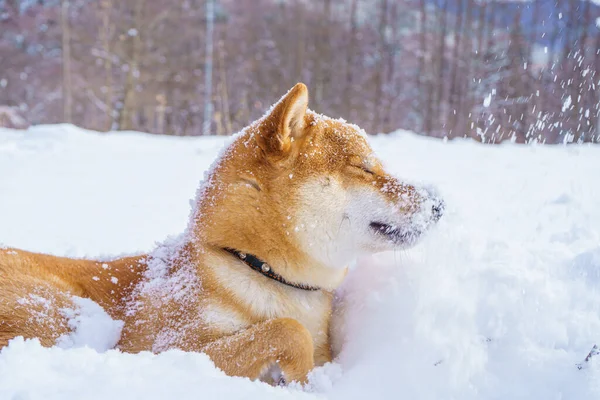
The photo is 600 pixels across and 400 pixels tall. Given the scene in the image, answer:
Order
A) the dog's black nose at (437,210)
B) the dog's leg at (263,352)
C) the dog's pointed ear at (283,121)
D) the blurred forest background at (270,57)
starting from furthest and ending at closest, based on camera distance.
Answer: the blurred forest background at (270,57), the dog's black nose at (437,210), the dog's pointed ear at (283,121), the dog's leg at (263,352)

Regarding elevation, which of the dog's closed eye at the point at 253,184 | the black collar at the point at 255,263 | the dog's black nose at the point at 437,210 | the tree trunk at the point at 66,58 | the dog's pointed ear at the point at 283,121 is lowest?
the tree trunk at the point at 66,58

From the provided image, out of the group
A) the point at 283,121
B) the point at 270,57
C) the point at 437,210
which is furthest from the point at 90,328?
the point at 270,57

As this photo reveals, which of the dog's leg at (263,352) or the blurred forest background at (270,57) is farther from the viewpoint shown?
the blurred forest background at (270,57)

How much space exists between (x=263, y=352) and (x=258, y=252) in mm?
451

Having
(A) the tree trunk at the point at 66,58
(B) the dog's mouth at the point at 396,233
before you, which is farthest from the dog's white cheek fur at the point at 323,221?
(A) the tree trunk at the point at 66,58

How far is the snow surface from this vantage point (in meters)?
1.63

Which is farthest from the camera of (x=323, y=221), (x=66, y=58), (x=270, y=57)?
(x=270, y=57)

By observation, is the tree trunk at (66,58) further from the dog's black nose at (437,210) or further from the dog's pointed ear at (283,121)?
the dog's black nose at (437,210)

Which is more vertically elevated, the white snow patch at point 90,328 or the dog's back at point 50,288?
the dog's back at point 50,288

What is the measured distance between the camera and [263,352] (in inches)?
79.8

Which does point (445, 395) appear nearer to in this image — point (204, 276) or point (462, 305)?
point (462, 305)

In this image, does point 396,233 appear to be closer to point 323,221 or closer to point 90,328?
point 323,221

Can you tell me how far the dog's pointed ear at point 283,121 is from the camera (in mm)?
2260

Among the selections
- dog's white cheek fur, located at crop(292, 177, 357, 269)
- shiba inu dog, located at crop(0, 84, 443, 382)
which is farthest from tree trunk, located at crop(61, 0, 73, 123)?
dog's white cheek fur, located at crop(292, 177, 357, 269)
